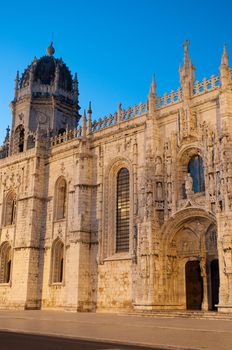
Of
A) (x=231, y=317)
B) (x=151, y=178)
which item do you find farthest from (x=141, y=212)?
(x=231, y=317)

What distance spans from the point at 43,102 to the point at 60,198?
35.1 feet

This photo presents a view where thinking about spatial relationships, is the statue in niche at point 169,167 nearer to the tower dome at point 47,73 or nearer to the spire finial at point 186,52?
the spire finial at point 186,52

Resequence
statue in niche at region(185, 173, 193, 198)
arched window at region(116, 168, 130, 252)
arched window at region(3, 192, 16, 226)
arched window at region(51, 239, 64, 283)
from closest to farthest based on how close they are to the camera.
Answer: statue in niche at region(185, 173, 193, 198), arched window at region(116, 168, 130, 252), arched window at region(51, 239, 64, 283), arched window at region(3, 192, 16, 226)

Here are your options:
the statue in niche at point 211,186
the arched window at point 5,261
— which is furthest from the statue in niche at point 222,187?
the arched window at point 5,261

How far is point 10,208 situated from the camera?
36812 millimetres

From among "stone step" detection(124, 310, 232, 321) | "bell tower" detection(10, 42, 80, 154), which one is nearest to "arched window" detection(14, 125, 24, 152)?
"bell tower" detection(10, 42, 80, 154)

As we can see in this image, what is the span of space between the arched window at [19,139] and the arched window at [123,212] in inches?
518

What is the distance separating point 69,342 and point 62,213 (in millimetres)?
22540

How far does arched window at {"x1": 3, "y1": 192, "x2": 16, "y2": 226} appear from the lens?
119ft

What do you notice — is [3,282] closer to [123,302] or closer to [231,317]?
[123,302]

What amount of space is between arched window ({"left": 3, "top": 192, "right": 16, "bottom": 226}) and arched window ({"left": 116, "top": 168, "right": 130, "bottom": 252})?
1177 cm

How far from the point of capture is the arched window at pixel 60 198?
32.6m

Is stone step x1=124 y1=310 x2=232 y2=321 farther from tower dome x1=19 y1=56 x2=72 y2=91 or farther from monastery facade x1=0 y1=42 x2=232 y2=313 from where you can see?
tower dome x1=19 y1=56 x2=72 y2=91

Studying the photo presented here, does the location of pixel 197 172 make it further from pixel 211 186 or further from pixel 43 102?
pixel 43 102
